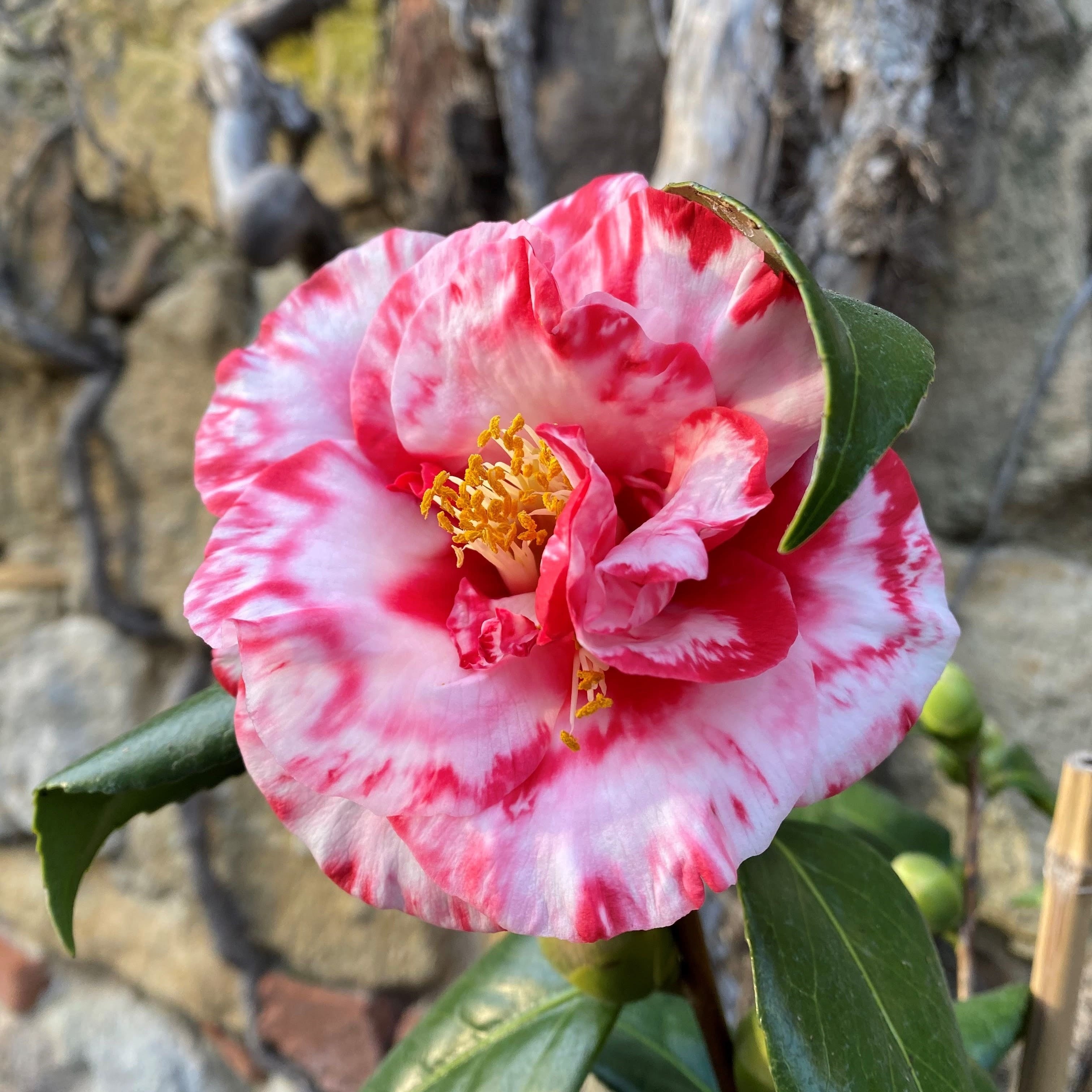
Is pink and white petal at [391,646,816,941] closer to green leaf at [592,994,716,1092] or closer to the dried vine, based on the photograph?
green leaf at [592,994,716,1092]

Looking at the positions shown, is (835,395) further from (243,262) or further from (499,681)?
(243,262)

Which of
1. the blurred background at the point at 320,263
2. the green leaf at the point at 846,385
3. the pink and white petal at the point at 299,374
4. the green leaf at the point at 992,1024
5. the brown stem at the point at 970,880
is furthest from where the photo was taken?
the blurred background at the point at 320,263

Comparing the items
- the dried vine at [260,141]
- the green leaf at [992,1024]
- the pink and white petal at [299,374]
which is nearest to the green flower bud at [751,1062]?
the green leaf at [992,1024]

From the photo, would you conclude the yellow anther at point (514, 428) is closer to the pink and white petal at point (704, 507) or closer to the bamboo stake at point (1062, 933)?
the pink and white petal at point (704, 507)

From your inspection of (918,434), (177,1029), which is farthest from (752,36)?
(177,1029)

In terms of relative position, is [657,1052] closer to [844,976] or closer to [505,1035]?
[505,1035]

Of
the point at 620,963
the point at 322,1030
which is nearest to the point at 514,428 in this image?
the point at 620,963

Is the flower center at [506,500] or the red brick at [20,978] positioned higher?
the flower center at [506,500]
